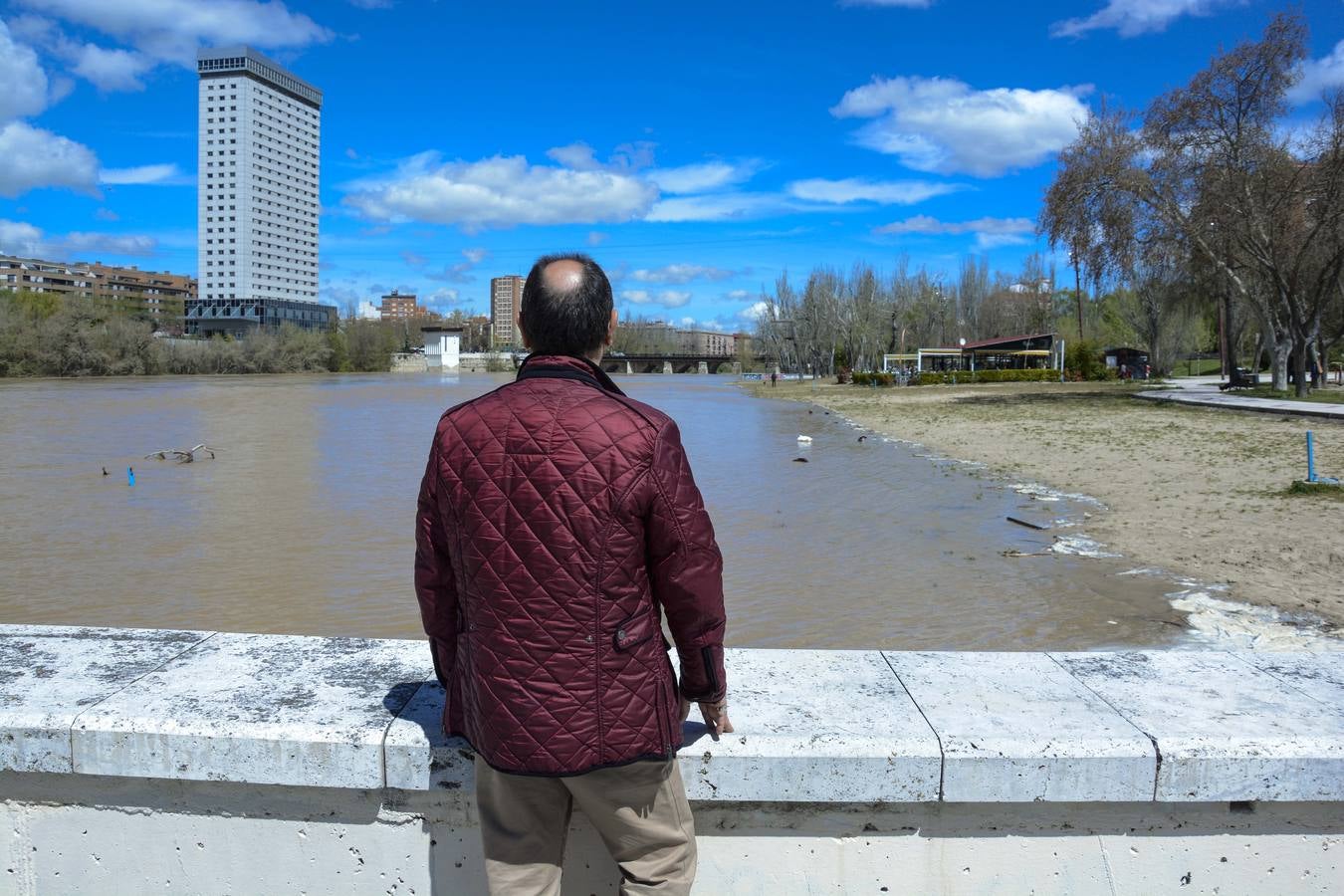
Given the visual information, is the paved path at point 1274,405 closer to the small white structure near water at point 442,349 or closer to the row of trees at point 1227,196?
the row of trees at point 1227,196

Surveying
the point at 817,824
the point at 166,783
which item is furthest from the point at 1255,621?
the point at 166,783

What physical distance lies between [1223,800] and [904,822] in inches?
27.2

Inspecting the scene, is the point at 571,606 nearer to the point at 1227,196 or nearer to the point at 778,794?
the point at 778,794

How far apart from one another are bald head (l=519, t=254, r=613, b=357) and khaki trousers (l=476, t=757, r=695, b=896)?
0.87m

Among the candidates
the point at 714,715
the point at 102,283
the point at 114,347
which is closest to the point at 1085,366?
the point at 714,715

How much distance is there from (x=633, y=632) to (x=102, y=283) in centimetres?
20399

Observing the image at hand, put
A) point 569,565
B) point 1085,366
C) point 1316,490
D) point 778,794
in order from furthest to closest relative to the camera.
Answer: point 1085,366
point 1316,490
point 778,794
point 569,565

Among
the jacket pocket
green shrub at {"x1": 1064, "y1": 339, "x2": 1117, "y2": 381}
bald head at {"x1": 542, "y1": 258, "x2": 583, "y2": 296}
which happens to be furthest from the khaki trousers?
green shrub at {"x1": 1064, "y1": 339, "x2": 1117, "y2": 381}

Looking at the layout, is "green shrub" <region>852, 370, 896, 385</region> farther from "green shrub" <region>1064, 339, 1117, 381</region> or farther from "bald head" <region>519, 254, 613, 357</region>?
"bald head" <region>519, 254, 613, 357</region>

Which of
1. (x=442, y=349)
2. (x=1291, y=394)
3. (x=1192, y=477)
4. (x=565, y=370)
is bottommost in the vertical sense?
(x=1192, y=477)

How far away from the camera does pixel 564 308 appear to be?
6.53 ft

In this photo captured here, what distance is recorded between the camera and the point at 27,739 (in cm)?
212

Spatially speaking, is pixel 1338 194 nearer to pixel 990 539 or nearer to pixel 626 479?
pixel 990 539

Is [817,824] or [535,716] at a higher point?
[535,716]
